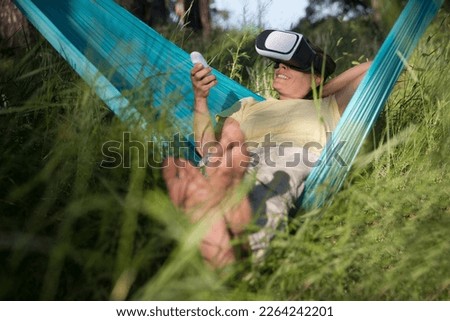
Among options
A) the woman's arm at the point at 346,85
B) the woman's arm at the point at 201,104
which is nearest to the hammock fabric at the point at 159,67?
the woman's arm at the point at 201,104

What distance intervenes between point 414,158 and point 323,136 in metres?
0.41

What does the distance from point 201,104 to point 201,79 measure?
0.09m

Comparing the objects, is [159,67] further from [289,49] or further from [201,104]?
[289,49]

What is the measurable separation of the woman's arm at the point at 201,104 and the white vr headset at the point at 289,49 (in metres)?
0.22

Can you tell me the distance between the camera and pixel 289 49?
6.97ft

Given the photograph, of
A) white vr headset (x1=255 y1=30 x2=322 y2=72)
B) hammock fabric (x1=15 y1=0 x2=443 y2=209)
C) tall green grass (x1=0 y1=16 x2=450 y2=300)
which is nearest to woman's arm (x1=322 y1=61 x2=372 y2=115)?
white vr headset (x1=255 y1=30 x2=322 y2=72)

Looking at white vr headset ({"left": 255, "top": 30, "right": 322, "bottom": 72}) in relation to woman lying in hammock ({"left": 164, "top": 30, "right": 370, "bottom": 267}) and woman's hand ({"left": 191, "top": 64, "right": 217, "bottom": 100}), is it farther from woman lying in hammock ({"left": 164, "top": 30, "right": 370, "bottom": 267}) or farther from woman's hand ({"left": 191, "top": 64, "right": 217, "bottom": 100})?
woman's hand ({"left": 191, "top": 64, "right": 217, "bottom": 100})

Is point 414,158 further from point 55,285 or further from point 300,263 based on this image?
point 55,285

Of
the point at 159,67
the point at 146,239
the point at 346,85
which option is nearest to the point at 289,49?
the point at 346,85

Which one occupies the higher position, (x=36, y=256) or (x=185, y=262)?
(x=185, y=262)

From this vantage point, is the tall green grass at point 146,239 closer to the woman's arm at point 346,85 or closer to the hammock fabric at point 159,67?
the hammock fabric at point 159,67

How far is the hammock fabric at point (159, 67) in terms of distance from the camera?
1.77 metres

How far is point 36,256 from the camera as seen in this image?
1.49 m

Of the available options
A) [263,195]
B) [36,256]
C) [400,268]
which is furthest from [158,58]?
[400,268]
